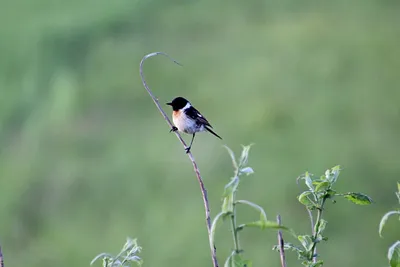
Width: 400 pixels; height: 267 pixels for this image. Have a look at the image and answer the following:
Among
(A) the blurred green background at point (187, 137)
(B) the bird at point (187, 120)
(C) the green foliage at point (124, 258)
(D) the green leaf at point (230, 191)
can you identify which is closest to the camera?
(D) the green leaf at point (230, 191)

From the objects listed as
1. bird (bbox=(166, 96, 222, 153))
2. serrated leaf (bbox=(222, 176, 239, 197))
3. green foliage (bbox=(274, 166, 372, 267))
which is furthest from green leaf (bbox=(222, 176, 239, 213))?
bird (bbox=(166, 96, 222, 153))

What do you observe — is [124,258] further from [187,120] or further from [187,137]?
[187,137]

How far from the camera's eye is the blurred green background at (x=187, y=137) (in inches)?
216

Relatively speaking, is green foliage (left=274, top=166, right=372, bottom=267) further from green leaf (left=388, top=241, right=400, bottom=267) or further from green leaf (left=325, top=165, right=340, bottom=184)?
green leaf (left=388, top=241, right=400, bottom=267)

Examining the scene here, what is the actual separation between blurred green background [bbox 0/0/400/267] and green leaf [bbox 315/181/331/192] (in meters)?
3.72

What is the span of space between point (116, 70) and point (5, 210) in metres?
2.07

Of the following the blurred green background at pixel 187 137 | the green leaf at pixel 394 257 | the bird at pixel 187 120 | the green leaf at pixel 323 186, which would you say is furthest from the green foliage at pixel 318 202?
the blurred green background at pixel 187 137

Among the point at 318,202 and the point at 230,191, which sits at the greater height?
the point at 230,191

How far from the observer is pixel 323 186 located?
1.24m

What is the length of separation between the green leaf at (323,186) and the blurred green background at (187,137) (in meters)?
3.72

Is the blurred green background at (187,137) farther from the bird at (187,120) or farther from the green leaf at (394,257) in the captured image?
the green leaf at (394,257)

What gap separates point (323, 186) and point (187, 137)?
4.66 metres

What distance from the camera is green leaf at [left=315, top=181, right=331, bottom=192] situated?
1.22 meters

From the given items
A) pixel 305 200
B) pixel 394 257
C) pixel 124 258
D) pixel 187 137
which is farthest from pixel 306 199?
pixel 187 137
